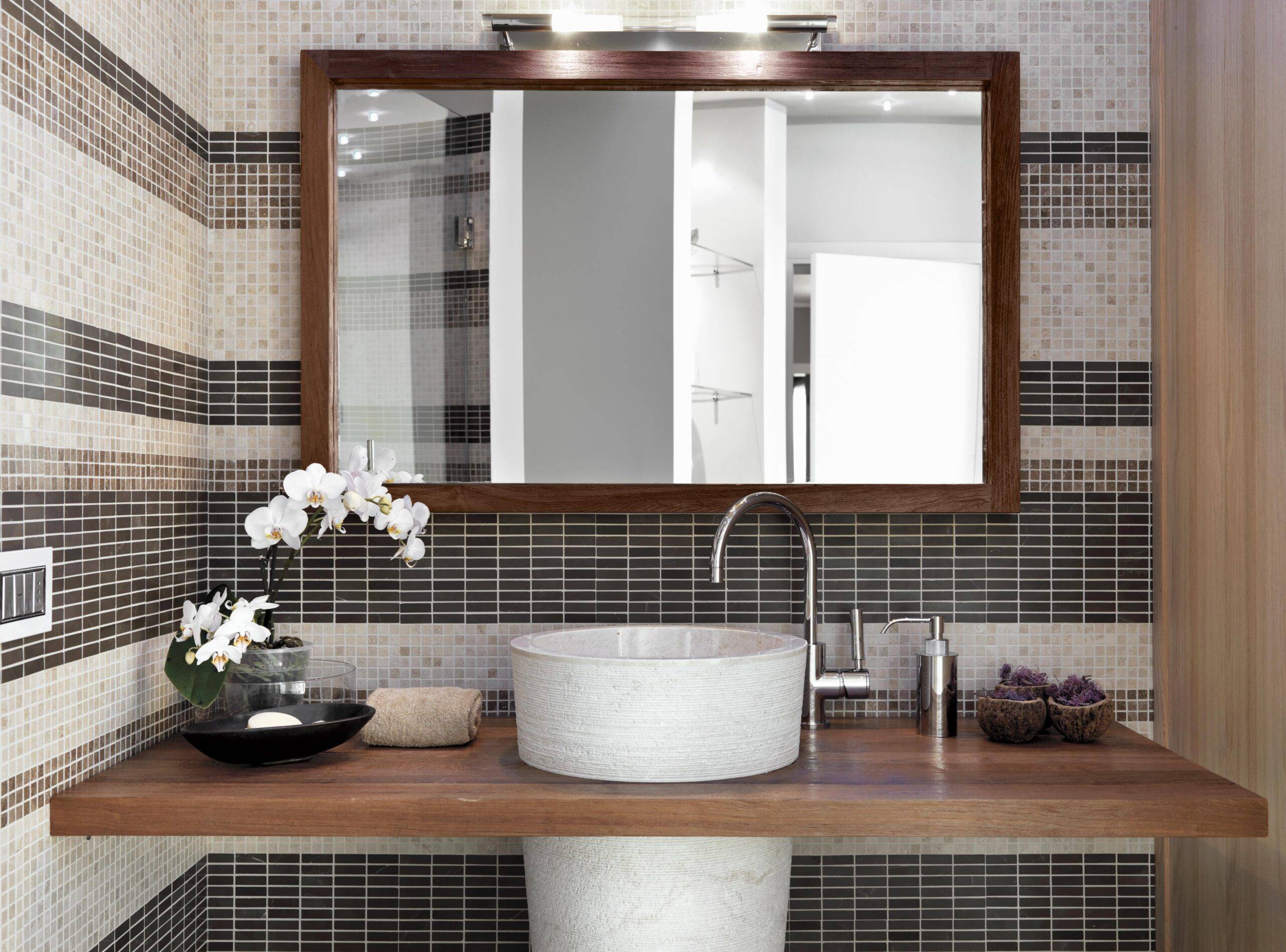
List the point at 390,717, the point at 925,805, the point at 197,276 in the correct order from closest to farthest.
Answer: the point at 925,805, the point at 390,717, the point at 197,276

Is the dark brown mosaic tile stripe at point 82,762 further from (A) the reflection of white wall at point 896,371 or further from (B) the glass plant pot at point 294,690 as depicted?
(A) the reflection of white wall at point 896,371

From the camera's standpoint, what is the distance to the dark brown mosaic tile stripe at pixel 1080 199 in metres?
1.66

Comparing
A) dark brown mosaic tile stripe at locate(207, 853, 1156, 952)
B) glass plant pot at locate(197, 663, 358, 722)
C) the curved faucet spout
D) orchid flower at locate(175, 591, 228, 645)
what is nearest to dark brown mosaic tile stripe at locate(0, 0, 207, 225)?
orchid flower at locate(175, 591, 228, 645)

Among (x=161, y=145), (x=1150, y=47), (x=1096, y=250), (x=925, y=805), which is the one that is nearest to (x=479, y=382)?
(x=161, y=145)

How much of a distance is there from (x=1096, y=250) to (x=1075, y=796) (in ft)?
3.01

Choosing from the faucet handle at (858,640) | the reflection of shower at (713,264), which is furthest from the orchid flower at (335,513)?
the faucet handle at (858,640)

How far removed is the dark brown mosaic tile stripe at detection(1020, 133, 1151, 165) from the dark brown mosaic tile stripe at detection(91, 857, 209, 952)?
1.78m

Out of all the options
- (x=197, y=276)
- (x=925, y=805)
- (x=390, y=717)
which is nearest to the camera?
(x=925, y=805)

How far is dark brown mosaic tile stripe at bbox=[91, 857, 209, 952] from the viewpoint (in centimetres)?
137

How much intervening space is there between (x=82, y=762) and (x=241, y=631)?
25 cm

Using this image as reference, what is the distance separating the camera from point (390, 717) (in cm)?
142

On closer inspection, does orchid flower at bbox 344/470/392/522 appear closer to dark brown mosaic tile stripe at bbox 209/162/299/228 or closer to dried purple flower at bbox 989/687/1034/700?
dark brown mosaic tile stripe at bbox 209/162/299/228

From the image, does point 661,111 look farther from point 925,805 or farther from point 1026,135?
point 925,805

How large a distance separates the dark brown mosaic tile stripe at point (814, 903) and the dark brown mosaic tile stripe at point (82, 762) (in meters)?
0.31
